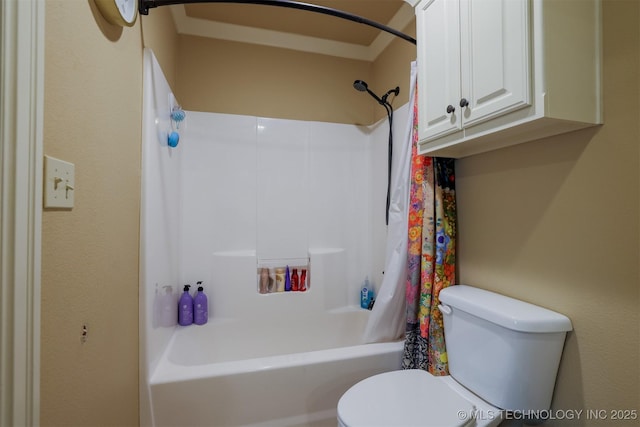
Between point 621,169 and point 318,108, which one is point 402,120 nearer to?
point 318,108

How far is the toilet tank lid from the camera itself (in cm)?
99

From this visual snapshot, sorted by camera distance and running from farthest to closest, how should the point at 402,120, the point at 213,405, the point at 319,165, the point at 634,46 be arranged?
the point at 319,165
the point at 402,120
the point at 213,405
the point at 634,46

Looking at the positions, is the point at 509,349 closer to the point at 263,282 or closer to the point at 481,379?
the point at 481,379

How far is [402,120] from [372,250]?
1.05m

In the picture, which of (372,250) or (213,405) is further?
(372,250)

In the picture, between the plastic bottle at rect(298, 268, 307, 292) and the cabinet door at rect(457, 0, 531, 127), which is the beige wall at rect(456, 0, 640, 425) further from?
the plastic bottle at rect(298, 268, 307, 292)

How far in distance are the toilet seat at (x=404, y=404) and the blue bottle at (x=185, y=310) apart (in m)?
1.27

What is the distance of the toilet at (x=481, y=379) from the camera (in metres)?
1.01

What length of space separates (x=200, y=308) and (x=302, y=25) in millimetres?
2185

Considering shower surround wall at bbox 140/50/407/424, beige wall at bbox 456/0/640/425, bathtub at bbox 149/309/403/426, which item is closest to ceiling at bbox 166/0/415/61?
shower surround wall at bbox 140/50/407/424

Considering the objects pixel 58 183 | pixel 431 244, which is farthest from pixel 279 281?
pixel 58 183

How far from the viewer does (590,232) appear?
954 mm

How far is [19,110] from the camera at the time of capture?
55cm

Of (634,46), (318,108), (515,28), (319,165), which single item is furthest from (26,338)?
Answer: (318,108)
